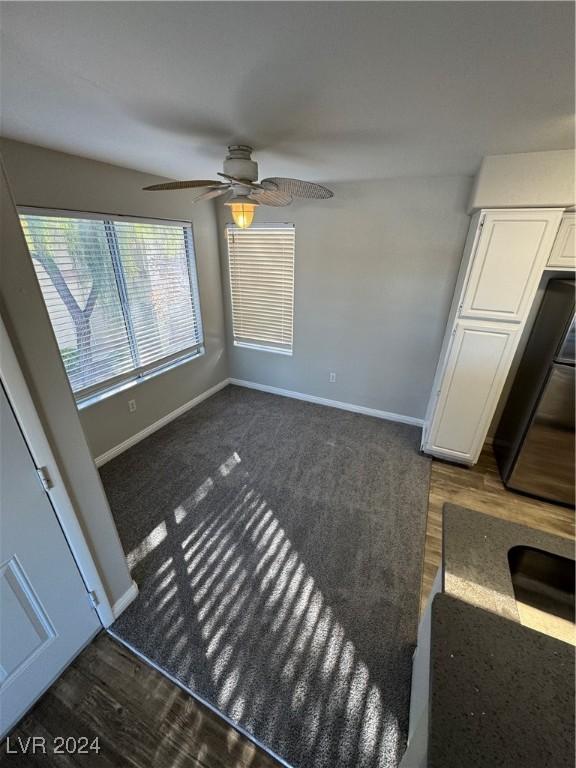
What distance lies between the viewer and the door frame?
40.0 inches

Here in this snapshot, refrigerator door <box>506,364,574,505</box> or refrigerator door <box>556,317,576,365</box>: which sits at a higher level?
refrigerator door <box>556,317,576,365</box>

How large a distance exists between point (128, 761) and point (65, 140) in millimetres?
3026

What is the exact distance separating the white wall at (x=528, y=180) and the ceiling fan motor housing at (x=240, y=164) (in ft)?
4.89

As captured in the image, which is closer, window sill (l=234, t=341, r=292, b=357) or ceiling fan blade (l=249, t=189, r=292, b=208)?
ceiling fan blade (l=249, t=189, r=292, b=208)

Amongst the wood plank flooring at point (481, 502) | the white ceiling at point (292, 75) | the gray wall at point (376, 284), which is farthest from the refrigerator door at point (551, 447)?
the white ceiling at point (292, 75)

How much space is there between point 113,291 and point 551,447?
3633 millimetres

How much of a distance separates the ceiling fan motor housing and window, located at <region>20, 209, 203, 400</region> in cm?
127

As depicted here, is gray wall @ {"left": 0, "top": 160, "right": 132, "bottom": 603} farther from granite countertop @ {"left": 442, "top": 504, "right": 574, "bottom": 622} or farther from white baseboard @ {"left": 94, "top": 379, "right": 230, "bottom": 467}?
granite countertop @ {"left": 442, "top": 504, "right": 574, "bottom": 622}

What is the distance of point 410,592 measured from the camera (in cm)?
174

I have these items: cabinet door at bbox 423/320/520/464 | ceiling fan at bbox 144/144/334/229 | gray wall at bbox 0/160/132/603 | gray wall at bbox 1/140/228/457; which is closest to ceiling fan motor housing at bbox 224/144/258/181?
ceiling fan at bbox 144/144/334/229

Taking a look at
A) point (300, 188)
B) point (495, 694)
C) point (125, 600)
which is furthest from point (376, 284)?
point (125, 600)

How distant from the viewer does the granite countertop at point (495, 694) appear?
419 millimetres

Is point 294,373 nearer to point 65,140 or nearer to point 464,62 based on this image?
point 65,140

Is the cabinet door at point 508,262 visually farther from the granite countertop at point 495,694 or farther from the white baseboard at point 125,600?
the white baseboard at point 125,600
